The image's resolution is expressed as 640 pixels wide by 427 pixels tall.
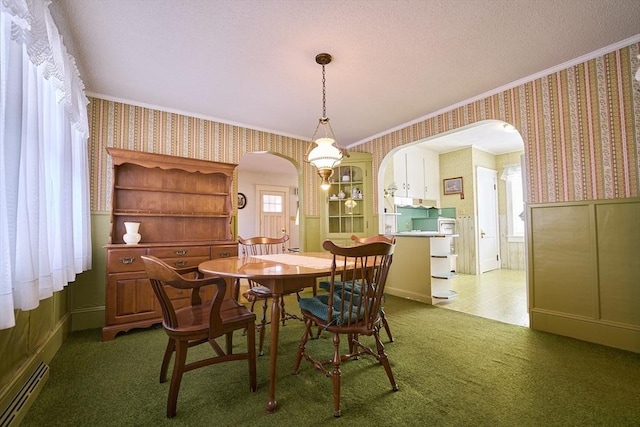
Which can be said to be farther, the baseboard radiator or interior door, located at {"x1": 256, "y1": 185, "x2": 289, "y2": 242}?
interior door, located at {"x1": 256, "y1": 185, "x2": 289, "y2": 242}

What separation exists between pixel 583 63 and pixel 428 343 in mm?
2780

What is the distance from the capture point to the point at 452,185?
19.2 feet

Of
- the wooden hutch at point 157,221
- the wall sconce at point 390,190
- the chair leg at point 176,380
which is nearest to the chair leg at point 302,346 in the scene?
the chair leg at point 176,380

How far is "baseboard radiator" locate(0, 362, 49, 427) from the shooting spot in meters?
1.35

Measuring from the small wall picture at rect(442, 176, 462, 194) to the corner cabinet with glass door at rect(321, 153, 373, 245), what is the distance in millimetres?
2454

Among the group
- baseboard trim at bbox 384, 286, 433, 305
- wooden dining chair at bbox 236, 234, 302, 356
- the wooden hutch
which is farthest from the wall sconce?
the wooden hutch

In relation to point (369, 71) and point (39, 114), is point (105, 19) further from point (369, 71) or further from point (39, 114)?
point (369, 71)

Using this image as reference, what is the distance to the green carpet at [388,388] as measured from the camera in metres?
1.43

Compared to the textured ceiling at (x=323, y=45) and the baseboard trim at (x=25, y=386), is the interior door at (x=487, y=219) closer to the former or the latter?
the textured ceiling at (x=323, y=45)

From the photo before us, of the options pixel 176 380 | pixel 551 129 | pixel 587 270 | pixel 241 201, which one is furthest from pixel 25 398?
pixel 241 201

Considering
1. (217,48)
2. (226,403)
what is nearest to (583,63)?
(217,48)

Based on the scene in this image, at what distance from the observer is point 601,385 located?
170cm

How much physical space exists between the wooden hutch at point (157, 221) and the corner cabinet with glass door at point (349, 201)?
5.53 ft

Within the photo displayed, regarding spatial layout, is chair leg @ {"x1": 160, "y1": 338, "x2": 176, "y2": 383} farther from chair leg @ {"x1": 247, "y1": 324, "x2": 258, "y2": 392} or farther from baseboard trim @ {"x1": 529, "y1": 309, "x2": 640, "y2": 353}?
baseboard trim @ {"x1": 529, "y1": 309, "x2": 640, "y2": 353}
